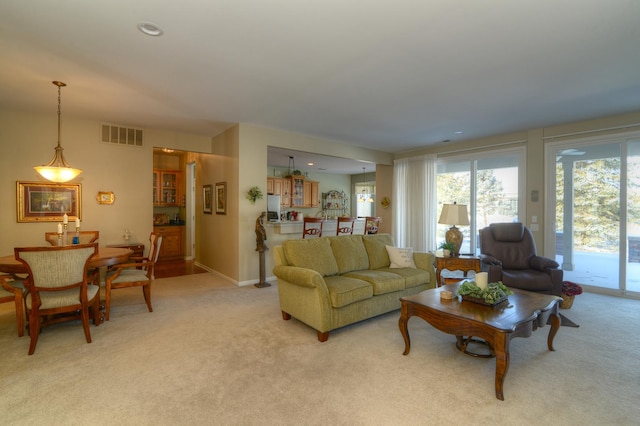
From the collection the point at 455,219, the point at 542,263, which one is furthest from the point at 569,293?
the point at 455,219

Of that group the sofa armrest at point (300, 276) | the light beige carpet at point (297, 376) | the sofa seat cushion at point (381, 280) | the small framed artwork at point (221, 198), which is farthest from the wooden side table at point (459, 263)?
the small framed artwork at point (221, 198)

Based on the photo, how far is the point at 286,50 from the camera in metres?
2.63

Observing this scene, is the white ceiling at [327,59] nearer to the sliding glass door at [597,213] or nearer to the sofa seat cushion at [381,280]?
the sliding glass door at [597,213]

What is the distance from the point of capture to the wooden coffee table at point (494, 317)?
2.05m

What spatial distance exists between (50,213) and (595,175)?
8.38 metres

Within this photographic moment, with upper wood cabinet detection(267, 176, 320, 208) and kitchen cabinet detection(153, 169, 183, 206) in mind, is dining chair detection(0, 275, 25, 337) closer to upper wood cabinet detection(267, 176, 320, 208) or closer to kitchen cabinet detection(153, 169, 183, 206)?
kitchen cabinet detection(153, 169, 183, 206)

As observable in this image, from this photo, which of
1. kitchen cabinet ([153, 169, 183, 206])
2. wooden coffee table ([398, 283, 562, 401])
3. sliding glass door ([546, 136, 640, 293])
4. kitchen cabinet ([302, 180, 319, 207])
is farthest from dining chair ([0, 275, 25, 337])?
kitchen cabinet ([302, 180, 319, 207])

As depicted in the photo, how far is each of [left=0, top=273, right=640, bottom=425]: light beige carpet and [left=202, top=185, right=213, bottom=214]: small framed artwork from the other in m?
2.90

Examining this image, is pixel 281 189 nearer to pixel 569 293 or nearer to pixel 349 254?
pixel 349 254

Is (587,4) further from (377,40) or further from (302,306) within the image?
(302,306)

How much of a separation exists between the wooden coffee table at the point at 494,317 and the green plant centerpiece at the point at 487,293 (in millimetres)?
57

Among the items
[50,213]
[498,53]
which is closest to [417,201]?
[498,53]

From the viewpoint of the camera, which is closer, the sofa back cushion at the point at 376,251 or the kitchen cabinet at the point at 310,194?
the sofa back cushion at the point at 376,251

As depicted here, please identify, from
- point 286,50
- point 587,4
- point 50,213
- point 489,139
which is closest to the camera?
point 587,4
